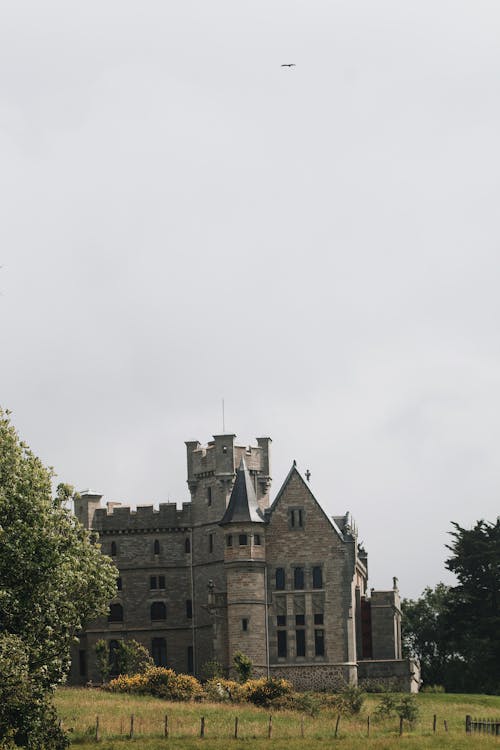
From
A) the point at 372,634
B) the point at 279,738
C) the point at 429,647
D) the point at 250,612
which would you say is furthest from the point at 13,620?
the point at 429,647

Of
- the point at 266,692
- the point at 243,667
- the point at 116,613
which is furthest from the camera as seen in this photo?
the point at 116,613

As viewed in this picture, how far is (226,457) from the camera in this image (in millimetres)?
85375

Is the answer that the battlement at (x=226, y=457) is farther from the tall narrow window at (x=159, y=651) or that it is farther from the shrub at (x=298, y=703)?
the shrub at (x=298, y=703)

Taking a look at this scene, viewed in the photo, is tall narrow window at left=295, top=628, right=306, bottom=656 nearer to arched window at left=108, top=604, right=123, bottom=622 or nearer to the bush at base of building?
the bush at base of building

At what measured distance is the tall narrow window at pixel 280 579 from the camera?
80.2 meters

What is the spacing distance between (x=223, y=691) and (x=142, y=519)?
21.6 m

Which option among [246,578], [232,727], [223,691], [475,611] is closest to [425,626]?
[475,611]

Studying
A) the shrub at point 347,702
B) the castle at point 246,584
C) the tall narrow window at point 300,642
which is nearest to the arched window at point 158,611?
the castle at point 246,584

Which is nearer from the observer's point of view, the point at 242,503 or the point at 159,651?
the point at 242,503

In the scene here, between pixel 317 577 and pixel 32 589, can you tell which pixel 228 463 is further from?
pixel 32 589

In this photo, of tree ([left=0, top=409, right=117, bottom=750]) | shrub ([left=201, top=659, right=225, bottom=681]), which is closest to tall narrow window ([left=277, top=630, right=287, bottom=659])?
shrub ([left=201, top=659, right=225, bottom=681])

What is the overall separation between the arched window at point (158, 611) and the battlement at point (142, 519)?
461 cm

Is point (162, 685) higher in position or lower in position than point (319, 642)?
lower

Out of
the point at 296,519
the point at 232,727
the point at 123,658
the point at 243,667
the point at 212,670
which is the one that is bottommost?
the point at 232,727
